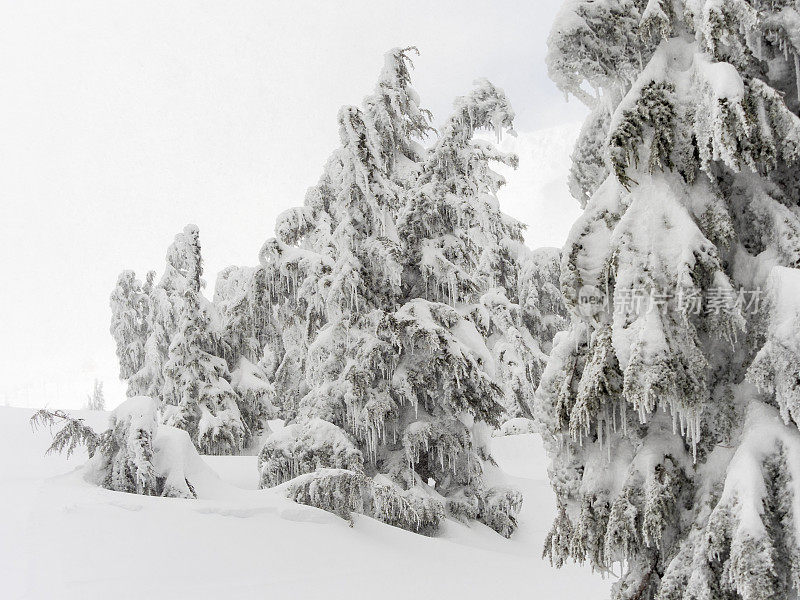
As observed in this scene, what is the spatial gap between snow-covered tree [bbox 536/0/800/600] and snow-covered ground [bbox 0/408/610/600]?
2.66 metres

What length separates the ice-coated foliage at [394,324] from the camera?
11.7 meters

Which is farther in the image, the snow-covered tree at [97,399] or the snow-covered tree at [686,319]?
the snow-covered tree at [97,399]

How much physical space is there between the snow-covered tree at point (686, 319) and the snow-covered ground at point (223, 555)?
266cm

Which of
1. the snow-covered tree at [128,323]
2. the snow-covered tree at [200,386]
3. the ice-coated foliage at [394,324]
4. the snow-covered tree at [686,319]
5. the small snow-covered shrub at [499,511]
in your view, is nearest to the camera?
the snow-covered tree at [686,319]

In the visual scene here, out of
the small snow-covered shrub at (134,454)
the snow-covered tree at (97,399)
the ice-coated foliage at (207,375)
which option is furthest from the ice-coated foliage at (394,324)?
the snow-covered tree at (97,399)

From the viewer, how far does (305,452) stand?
11.4m

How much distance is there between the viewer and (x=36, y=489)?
8.35 meters

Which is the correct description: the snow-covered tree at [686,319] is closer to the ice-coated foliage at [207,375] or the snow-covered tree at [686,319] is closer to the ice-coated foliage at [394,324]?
the ice-coated foliage at [394,324]

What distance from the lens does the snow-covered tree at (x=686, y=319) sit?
479 cm

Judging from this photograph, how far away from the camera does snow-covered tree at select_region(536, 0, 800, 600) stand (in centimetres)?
479

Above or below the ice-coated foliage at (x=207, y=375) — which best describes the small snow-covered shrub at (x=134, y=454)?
below

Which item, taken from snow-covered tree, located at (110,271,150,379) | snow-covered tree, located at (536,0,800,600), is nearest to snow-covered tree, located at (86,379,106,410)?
snow-covered tree, located at (110,271,150,379)

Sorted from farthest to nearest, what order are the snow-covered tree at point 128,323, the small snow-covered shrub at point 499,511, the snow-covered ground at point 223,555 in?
the snow-covered tree at point 128,323, the small snow-covered shrub at point 499,511, the snow-covered ground at point 223,555

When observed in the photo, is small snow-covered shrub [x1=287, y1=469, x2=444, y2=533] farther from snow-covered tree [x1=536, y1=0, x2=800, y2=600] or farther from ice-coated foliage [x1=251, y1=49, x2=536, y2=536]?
snow-covered tree [x1=536, y1=0, x2=800, y2=600]
